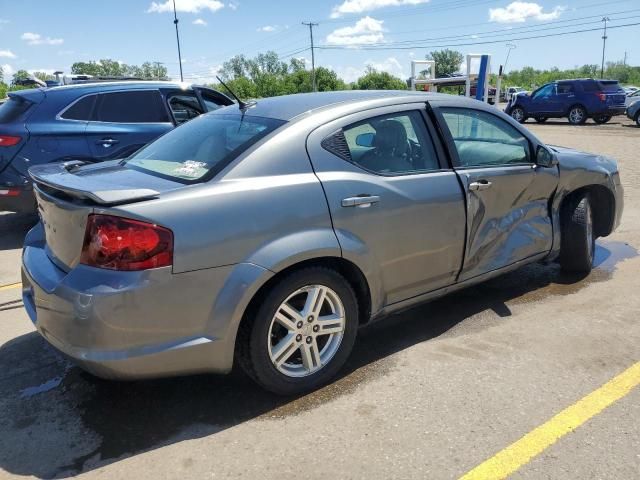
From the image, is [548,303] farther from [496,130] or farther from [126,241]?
[126,241]

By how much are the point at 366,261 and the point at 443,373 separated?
31.6 inches

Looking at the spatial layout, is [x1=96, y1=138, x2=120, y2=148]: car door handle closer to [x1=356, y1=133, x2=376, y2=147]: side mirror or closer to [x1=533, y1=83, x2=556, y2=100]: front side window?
[x1=356, y1=133, x2=376, y2=147]: side mirror

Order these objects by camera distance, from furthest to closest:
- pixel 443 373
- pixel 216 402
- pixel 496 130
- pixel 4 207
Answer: pixel 4 207 < pixel 496 130 < pixel 443 373 < pixel 216 402

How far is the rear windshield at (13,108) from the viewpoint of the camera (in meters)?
6.33

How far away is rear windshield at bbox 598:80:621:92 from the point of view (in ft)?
76.2

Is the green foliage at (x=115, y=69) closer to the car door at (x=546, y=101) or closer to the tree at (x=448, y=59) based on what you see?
the tree at (x=448, y=59)

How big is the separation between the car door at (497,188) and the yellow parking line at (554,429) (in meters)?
1.10

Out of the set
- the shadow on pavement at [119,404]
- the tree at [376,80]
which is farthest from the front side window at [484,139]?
the tree at [376,80]

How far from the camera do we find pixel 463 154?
12.3ft

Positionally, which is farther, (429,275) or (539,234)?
(539,234)

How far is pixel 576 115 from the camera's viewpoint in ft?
79.3

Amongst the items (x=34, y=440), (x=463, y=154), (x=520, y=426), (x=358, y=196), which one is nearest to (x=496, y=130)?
(x=463, y=154)

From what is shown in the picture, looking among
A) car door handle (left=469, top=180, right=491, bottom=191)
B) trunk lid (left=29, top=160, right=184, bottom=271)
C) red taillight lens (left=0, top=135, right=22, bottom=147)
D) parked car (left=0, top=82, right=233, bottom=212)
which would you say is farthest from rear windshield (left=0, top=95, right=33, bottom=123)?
car door handle (left=469, top=180, right=491, bottom=191)

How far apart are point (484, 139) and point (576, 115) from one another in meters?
22.9
